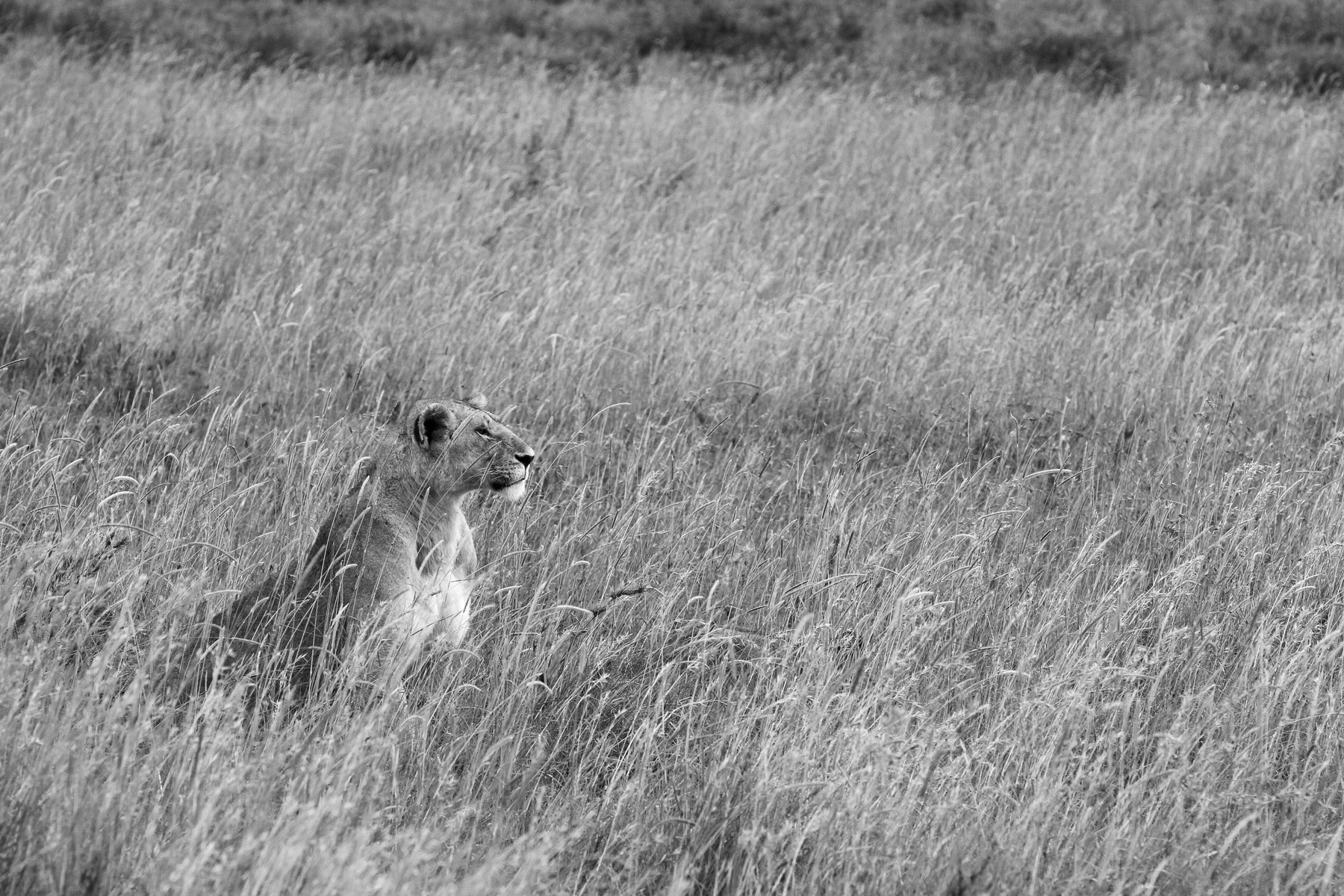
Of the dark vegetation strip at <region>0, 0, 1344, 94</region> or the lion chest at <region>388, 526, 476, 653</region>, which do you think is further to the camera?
the dark vegetation strip at <region>0, 0, 1344, 94</region>

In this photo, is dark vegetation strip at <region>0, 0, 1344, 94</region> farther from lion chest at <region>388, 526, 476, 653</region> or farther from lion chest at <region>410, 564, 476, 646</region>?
lion chest at <region>410, 564, 476, 646</region>

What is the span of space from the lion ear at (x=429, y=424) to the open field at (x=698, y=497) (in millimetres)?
528

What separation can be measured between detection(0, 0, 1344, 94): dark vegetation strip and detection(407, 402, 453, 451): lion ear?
10799 mm

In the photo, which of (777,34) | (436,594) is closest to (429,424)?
(436,594)

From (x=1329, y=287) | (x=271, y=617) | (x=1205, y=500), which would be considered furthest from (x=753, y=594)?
→ (x=1329, y=287)

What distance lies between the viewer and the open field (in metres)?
2.96

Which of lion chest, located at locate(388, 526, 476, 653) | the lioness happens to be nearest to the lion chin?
the lioness

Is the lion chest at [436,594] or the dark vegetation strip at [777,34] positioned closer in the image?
the lion chest at [436,594]

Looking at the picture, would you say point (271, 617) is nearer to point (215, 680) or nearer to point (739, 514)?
point (215, 680)

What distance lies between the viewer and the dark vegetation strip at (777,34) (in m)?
15.2

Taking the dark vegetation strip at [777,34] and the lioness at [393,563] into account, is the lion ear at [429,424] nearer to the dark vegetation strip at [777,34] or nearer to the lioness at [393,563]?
the lioness at [393,563]

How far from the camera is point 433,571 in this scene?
14.0 ft

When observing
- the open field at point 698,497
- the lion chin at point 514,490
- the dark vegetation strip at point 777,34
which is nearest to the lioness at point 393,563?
the lion chin at point 514,490

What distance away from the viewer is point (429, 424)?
4426 millimetres
